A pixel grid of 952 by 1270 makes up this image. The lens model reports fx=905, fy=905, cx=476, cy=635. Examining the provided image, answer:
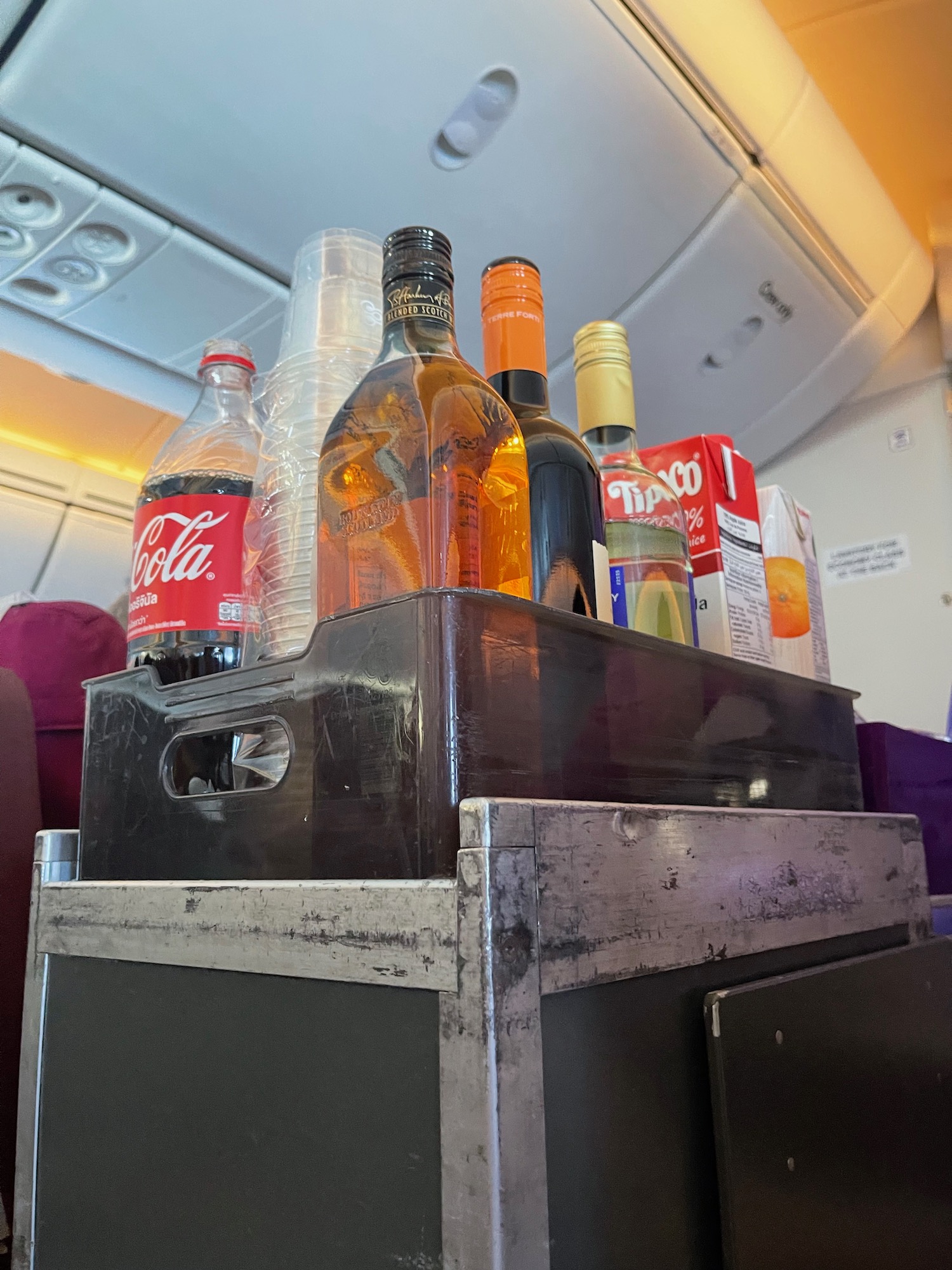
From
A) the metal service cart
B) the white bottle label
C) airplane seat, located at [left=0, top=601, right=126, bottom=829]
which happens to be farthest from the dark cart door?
airplane seat, located at [left=0, top=601, right=126, bottom=829]

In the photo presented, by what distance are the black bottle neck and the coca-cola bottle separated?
0.18 metres

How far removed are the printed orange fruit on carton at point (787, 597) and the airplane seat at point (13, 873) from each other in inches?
28.1

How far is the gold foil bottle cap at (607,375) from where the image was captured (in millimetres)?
706

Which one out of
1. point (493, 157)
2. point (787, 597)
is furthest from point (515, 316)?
point (493, 157)

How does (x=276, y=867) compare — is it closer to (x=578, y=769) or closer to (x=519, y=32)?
(x=578, y=769)

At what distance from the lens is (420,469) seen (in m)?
0.46

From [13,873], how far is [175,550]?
442mm

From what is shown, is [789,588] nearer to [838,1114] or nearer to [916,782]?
[916,782]

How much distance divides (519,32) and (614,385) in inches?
26.8

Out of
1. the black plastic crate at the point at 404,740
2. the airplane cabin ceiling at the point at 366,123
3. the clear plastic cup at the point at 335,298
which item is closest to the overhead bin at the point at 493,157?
the airplane cabin ceiling at the point at 366,123

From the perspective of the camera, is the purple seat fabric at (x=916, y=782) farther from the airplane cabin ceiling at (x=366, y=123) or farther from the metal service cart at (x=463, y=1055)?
the airplane cabin ceiling at (x=366, y=123)

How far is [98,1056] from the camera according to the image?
0.53 m

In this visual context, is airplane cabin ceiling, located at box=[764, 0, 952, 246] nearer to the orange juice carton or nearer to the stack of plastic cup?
the orange juice carton

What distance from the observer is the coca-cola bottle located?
0.56 m
